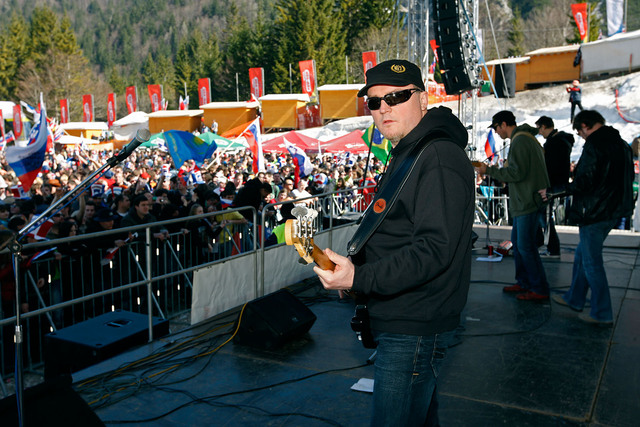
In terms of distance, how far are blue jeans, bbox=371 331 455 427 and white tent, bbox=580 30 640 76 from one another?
45488 mm

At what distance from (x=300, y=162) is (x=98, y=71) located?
15307cm

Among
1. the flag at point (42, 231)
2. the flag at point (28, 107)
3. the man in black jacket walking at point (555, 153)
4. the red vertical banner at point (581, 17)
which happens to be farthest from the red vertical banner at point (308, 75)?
the flag at point (42, 231)

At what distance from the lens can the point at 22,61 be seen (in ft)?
290

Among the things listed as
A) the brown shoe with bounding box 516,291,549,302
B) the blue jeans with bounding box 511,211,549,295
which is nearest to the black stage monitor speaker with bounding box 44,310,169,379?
the blue jeans with bounding box 511,211,549,295

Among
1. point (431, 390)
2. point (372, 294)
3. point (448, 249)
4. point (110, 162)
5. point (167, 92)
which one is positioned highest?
point (167, 92)

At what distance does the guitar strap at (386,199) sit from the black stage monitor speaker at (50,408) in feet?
5.45

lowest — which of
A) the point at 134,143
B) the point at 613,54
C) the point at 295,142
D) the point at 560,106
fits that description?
the point at 134,143

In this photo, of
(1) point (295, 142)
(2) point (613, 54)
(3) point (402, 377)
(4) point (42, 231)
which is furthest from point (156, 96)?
(3) point (402, 377)

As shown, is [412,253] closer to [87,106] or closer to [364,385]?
[364,385]

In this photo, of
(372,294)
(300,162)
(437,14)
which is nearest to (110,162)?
(372,294)

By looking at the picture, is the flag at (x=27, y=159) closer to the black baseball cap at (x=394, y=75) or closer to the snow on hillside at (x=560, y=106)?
the black baseball cap at (x=394, y=75)

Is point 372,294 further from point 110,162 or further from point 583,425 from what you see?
point 583,425

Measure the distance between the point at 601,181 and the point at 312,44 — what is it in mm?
64312

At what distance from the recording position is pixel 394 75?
8.00ft
